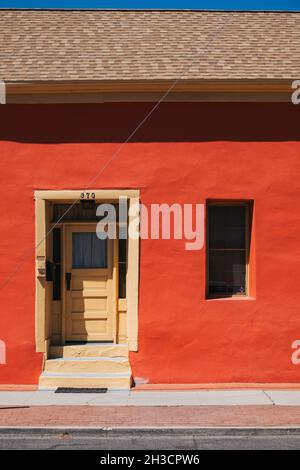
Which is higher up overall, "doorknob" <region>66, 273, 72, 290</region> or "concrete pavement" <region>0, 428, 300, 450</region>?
"doorknob" <region>66, 273, 72, 290</region>

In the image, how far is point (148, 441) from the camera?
6.77 metres

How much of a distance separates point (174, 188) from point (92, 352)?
3.06m

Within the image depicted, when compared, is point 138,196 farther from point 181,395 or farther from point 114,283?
point 181,395

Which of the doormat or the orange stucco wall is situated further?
the orange stucco wall

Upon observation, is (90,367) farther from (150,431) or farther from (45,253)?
(150,431)

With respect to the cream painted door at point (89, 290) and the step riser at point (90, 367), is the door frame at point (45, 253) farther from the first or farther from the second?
the cream painted door at point (89, 290)

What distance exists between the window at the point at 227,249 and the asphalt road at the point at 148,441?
Result: 10.5 ft

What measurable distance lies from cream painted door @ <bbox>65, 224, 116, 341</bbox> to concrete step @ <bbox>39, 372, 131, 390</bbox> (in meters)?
0.84

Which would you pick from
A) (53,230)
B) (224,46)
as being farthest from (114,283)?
(224,46)

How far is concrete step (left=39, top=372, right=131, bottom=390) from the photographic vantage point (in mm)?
8961

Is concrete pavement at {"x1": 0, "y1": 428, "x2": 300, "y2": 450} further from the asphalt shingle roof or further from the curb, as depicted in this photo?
the asphalt shingle roof

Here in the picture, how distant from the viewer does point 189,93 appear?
366 inches

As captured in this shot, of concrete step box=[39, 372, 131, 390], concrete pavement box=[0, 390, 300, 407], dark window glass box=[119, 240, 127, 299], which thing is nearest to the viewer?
concrete pavement box=[0, 390, 300, 407]

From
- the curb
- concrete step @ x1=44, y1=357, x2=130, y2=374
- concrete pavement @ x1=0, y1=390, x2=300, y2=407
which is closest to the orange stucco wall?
concrete step @ x1=44, y1=357, x2=130, y2=374
